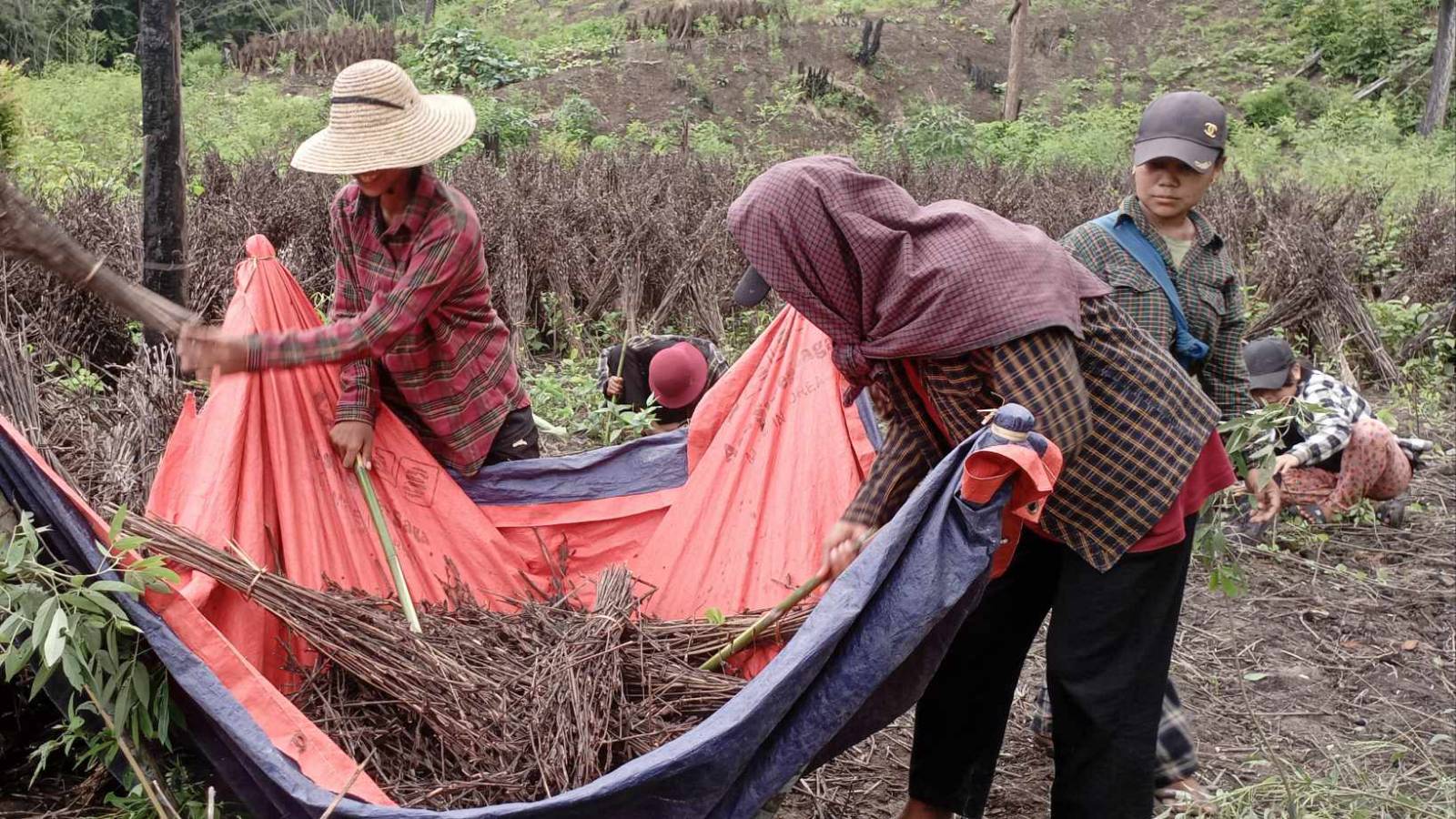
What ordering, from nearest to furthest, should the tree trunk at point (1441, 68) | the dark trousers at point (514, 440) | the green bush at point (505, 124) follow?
1. the dark trousers at point (514, 440)
2. the green bush at point (505, 124)
3. the tree trunk at point (1441, 68)


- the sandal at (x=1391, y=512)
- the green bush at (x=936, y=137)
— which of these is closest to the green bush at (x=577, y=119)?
the green bush at (x=936, y=137)

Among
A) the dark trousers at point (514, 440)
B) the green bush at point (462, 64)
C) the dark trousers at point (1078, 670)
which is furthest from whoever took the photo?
the green bush at point (462, 64)

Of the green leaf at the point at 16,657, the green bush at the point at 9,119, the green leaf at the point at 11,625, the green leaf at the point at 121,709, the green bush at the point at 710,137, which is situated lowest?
the green bush at the point at 710,137

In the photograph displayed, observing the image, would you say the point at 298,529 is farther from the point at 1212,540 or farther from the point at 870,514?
the point at 1212,540

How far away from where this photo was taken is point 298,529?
2.47m

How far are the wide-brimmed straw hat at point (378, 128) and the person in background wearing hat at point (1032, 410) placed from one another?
102 centimetres

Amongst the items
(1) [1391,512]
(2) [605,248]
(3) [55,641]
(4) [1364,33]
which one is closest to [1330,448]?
(1) [1391,512]

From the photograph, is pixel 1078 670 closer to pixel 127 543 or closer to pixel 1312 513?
pixel 127 543

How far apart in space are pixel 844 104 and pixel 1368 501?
14.9 m

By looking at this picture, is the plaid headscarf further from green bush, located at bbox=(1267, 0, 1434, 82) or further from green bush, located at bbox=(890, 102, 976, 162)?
green bush, located at bbox=(1267, 0, 1434, 82)

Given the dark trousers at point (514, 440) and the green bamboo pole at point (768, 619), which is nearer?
the green bamboo pole at point (768, 619)

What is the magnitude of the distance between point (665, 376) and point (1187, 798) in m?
2.05

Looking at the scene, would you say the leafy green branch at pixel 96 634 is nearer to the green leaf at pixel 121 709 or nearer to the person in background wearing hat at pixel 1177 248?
the green leaf at pixel 121 709

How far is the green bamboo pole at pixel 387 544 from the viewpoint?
2498mm
